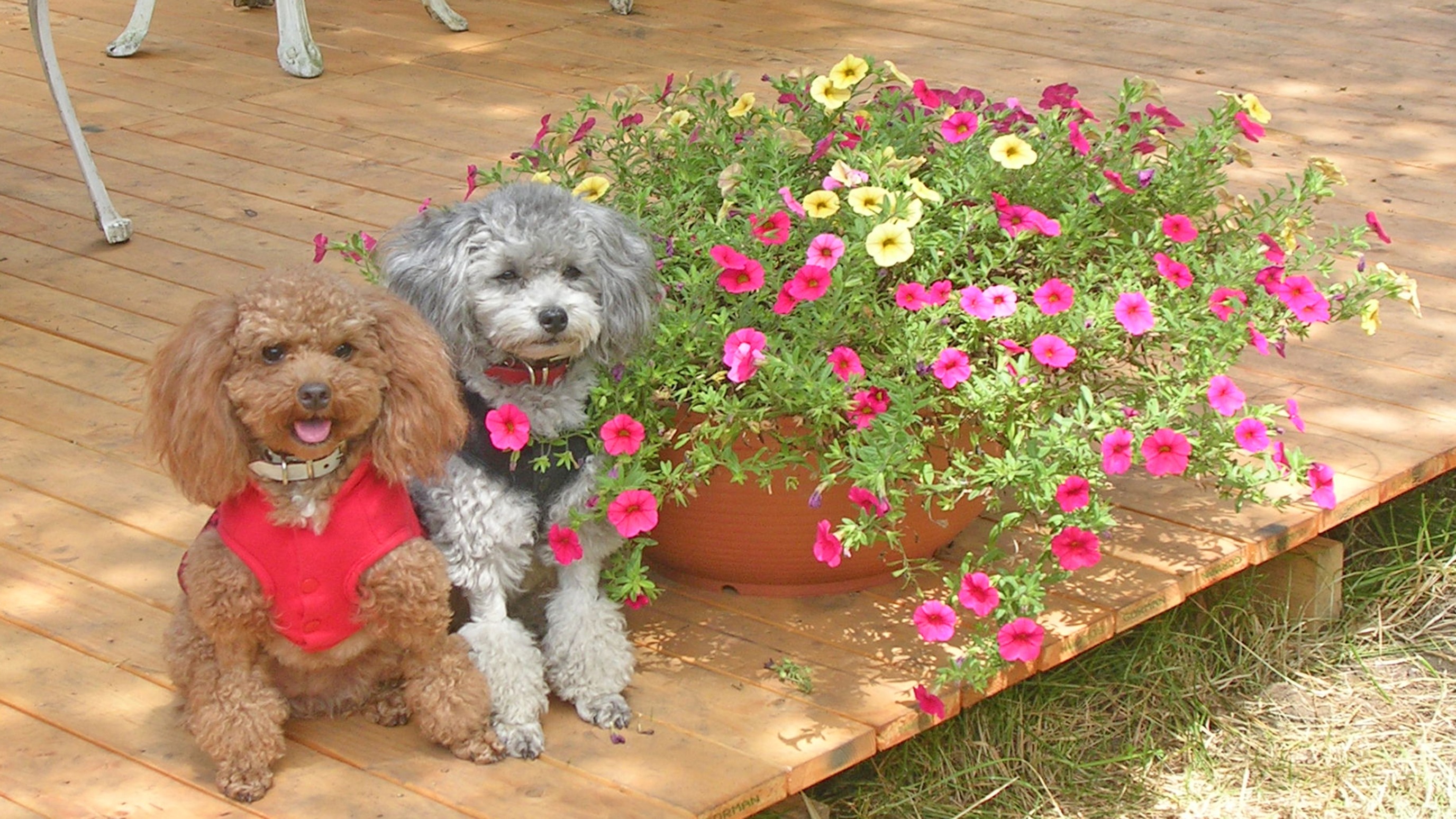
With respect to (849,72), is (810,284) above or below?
below

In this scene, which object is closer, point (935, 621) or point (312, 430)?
point (312, 430)

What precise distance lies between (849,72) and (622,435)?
821 millimetres

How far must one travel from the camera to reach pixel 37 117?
5.18 meters

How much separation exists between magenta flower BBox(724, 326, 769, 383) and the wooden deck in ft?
1.58

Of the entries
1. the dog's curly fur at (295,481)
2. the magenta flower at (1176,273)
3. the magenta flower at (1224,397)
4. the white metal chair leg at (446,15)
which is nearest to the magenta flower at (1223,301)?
the magenta flower at (1176,273)

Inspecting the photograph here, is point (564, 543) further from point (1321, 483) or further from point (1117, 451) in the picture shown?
point (1321, 483)

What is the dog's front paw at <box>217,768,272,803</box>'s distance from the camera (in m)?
2.32

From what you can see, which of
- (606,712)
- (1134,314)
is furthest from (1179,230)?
(606,712)

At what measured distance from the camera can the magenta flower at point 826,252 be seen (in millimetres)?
2576

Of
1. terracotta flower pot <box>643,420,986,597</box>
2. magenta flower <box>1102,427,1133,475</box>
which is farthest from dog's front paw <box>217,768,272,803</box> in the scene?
magenta flower <box>1102,427,1133,475</box>

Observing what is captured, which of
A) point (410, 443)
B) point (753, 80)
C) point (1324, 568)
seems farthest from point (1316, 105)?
point (410, 443)

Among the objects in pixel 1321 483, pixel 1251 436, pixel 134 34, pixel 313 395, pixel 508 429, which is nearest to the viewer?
pixel 313 395

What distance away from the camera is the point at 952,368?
2533 millimetres

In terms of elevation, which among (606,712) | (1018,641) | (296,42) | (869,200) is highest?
(869,200)
